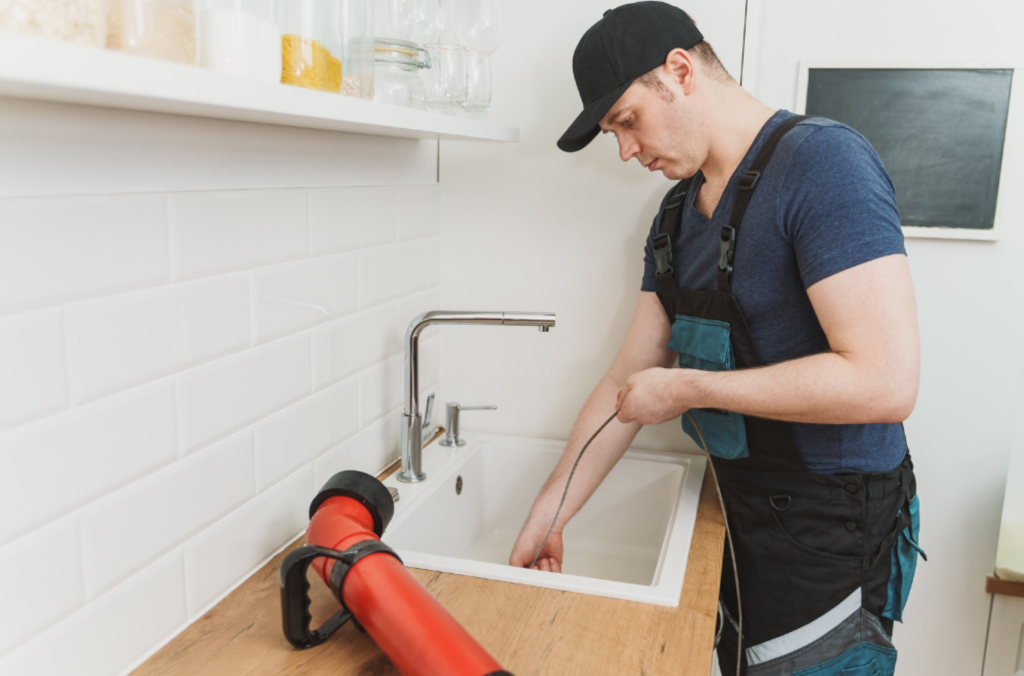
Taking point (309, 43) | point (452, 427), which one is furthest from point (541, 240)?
point (309, 43)

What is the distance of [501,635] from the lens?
990 mm

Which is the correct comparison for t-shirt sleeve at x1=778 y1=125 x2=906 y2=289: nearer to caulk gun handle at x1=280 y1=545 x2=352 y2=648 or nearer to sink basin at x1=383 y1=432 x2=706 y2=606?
sink basin at x1=383 y1=432 x2=706 y2=606

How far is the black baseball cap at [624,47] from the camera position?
1.25 m

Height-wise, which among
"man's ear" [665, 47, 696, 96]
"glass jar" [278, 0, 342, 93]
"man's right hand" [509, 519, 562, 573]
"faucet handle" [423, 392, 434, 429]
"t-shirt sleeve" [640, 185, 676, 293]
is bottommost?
"man's right hand" [509, 519, 562, 573]

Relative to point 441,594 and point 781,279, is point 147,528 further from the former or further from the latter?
point 781,279

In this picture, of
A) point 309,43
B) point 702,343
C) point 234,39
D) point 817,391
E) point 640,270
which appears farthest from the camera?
point 640,270

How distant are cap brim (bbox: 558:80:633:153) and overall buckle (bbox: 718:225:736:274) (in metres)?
0.27

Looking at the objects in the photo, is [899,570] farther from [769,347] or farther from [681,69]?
[681,69]

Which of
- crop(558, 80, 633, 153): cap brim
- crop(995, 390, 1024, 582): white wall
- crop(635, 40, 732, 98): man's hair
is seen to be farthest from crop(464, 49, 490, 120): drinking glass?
crop(995, 390, 1024, 582): white wall

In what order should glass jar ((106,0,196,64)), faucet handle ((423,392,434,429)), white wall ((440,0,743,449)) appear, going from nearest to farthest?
glass jar ((106,0,196,64)) < faucet handle ((423,392,434,429)) < white wall ((440,0,743,449))

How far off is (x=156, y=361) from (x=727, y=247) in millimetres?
826

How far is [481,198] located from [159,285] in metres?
0.96

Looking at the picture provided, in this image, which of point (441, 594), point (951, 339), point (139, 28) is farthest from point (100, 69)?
point (951, 339)

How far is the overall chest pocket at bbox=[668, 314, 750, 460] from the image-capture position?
1.28 m
